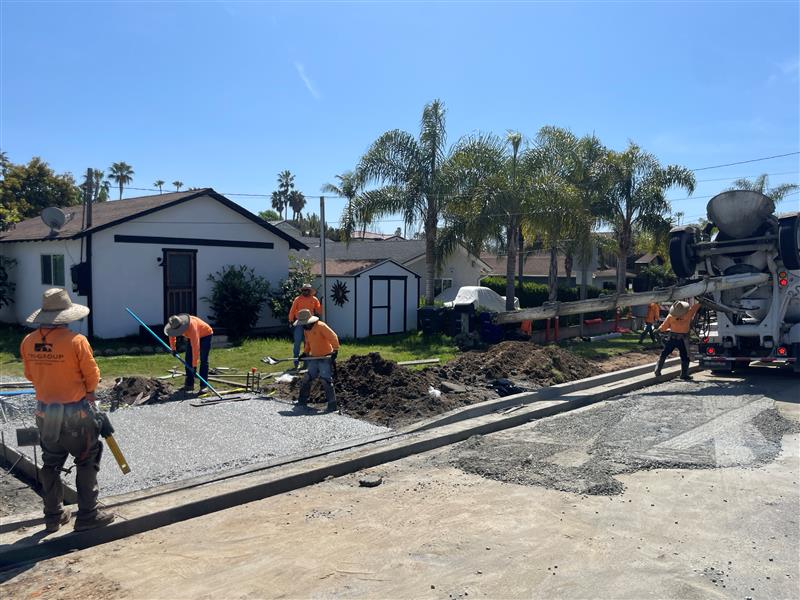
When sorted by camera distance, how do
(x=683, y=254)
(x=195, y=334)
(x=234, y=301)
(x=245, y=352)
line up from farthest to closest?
1. (x=234, y=301)
2. (x=245, y=352)
3. (x=683, y=254)
4. (x=195, y=334)

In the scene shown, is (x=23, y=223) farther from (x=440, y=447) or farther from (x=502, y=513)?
(x=502, y=513)

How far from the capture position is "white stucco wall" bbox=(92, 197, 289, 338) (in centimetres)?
1725

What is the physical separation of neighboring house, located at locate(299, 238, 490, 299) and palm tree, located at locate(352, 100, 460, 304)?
7.07m

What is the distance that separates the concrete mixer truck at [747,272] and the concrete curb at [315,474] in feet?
11.5

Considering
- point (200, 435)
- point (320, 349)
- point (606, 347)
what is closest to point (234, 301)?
point (320, 349)

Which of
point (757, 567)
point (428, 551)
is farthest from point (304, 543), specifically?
point (757, 567)

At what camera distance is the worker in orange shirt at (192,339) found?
32.2 ft

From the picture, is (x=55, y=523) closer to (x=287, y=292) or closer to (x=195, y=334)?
(x=195, y=334)

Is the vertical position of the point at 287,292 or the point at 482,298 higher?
the point at 287,292

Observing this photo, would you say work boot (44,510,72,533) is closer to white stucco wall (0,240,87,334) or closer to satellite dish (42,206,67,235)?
white stucco wall (0,240,87,334)

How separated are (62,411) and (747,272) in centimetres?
1244

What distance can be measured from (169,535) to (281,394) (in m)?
5.02

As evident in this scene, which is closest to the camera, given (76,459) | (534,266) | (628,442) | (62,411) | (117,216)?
(62,411)

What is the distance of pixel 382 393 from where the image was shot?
392 inches
